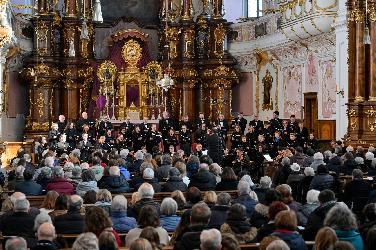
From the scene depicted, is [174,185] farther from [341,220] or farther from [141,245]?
[141,245]

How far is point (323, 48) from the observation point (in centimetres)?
2486

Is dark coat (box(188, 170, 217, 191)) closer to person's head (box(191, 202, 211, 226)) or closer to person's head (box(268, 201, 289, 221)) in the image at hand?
person's head (box(268, 201, 289, 221))

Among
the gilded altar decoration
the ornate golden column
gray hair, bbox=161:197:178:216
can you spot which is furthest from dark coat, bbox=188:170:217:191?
the gilded altar decoration

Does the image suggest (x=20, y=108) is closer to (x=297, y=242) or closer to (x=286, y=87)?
(x=286, y=87)

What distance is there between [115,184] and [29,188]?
4.86ft

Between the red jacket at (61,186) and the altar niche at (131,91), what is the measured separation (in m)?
17.7

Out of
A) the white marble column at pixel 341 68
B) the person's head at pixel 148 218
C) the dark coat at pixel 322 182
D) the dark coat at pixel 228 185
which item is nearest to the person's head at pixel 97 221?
the person's head at pixel 148 218

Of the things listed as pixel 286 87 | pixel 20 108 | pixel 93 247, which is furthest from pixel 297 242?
pixel 20 108

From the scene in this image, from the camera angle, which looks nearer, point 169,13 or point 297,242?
point 297,242

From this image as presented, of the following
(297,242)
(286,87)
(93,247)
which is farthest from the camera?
(286,87)

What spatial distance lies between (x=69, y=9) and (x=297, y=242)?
2402 cm

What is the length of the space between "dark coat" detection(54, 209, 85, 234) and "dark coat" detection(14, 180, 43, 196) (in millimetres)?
3582

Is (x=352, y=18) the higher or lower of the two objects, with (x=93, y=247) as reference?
higher

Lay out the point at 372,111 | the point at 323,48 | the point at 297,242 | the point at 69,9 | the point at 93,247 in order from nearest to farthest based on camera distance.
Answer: the point at 93,247 < the point at 297,242 < the point at 372,111 < the point at 323,48 < the point at 69,9
